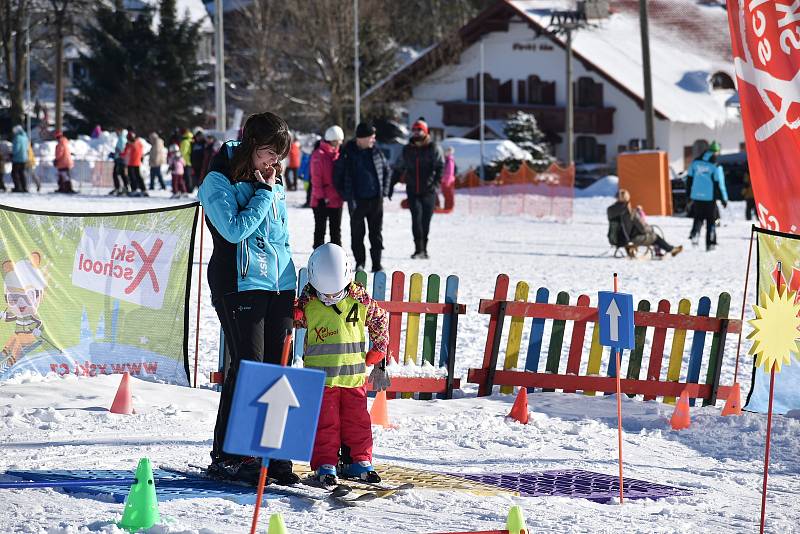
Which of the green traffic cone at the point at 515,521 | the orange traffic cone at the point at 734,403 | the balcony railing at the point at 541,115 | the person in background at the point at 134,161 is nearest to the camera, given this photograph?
the green traffic cone at the point at 515,521

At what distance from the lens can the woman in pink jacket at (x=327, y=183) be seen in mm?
14844

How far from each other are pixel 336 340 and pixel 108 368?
116 inches

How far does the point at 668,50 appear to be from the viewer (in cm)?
5550

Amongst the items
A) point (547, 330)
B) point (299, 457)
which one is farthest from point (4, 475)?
point (547, 330)

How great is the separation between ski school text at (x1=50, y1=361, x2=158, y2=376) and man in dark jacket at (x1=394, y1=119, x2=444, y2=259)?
802 centimetres

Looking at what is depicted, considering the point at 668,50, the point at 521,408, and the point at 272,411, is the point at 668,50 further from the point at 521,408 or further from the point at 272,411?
the point at 272,411

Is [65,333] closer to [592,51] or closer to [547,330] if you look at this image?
[547,330]

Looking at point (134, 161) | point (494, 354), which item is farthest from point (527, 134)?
point (494, 354)

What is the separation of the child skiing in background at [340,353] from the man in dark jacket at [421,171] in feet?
33.2

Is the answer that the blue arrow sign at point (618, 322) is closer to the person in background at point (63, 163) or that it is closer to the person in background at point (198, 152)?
the person in background at point (198, 152)

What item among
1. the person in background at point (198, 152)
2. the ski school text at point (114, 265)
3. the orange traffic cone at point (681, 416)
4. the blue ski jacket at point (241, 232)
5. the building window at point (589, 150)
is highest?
the building window at point (589, 150)

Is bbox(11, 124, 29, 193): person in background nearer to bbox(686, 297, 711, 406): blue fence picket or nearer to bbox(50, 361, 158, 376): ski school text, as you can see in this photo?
bbox(50, 361, 158, 376): ski school text

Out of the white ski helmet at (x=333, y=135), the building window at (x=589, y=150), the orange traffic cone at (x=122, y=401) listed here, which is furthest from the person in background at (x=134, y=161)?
the building window at (x=589, y=150)

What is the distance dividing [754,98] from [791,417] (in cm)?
204
